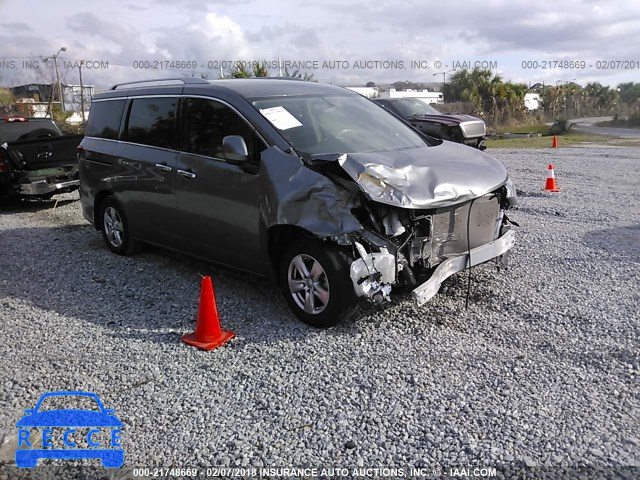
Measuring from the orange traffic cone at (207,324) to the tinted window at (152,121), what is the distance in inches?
78.5

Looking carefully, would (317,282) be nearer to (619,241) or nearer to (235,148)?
(235,148)

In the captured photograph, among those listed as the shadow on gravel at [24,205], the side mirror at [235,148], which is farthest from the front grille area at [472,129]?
the side mirror at [235,148]

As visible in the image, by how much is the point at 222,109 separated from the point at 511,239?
2.85 m

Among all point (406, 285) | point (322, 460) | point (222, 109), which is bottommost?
point (322, 460)

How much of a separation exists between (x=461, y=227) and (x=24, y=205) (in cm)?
953

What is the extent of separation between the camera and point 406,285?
15.1ft

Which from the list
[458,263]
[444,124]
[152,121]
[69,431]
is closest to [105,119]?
[152,121]

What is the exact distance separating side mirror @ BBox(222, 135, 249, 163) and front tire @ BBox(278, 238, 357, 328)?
84 centimetres

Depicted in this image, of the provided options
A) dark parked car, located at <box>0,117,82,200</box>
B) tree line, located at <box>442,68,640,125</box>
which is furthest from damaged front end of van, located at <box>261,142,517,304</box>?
tree line, located at <box>442,68,640,125</box>

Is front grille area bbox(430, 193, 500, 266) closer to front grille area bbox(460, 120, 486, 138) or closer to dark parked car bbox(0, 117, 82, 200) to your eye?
dark parked car bbox(0, 117, 82, 200)

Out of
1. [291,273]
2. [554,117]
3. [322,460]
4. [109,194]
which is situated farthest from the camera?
[554,117]

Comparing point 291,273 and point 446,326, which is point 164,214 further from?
point 446,326

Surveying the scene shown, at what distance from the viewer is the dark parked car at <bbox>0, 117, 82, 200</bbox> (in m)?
9.98

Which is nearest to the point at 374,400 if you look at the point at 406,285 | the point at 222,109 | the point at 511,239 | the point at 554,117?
the point at 406,285
